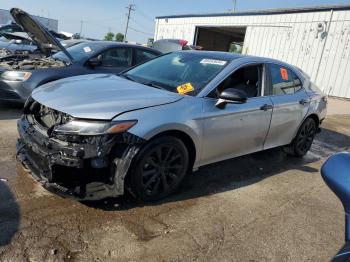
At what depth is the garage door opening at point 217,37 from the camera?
25.4 metres

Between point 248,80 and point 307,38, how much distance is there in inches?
577

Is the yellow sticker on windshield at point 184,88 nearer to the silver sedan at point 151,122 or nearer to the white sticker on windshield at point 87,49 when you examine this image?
the silver sedan at point 151,122

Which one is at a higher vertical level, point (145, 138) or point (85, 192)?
point (145, 138)

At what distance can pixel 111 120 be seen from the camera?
3.35 meters

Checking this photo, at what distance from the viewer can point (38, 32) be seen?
738cm

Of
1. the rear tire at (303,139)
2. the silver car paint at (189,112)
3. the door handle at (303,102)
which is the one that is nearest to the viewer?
the silver car paint at (189,112)

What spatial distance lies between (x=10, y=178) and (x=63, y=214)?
3.34 feet

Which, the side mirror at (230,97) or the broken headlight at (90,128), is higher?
the side mirror at (230,97)

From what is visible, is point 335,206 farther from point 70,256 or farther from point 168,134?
point 70,256

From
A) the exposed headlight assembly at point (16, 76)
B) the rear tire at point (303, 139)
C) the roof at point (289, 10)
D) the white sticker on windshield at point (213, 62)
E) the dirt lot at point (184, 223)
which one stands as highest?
the roof at point (289, 10)

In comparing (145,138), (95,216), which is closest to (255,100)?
(145,138)

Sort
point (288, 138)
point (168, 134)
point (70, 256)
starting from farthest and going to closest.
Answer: point (288, 138), point (168, 134), point (70, 256)

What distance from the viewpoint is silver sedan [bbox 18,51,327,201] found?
10.9 feet

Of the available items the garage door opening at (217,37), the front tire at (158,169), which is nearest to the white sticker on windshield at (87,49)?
the front tire at (158,169)
